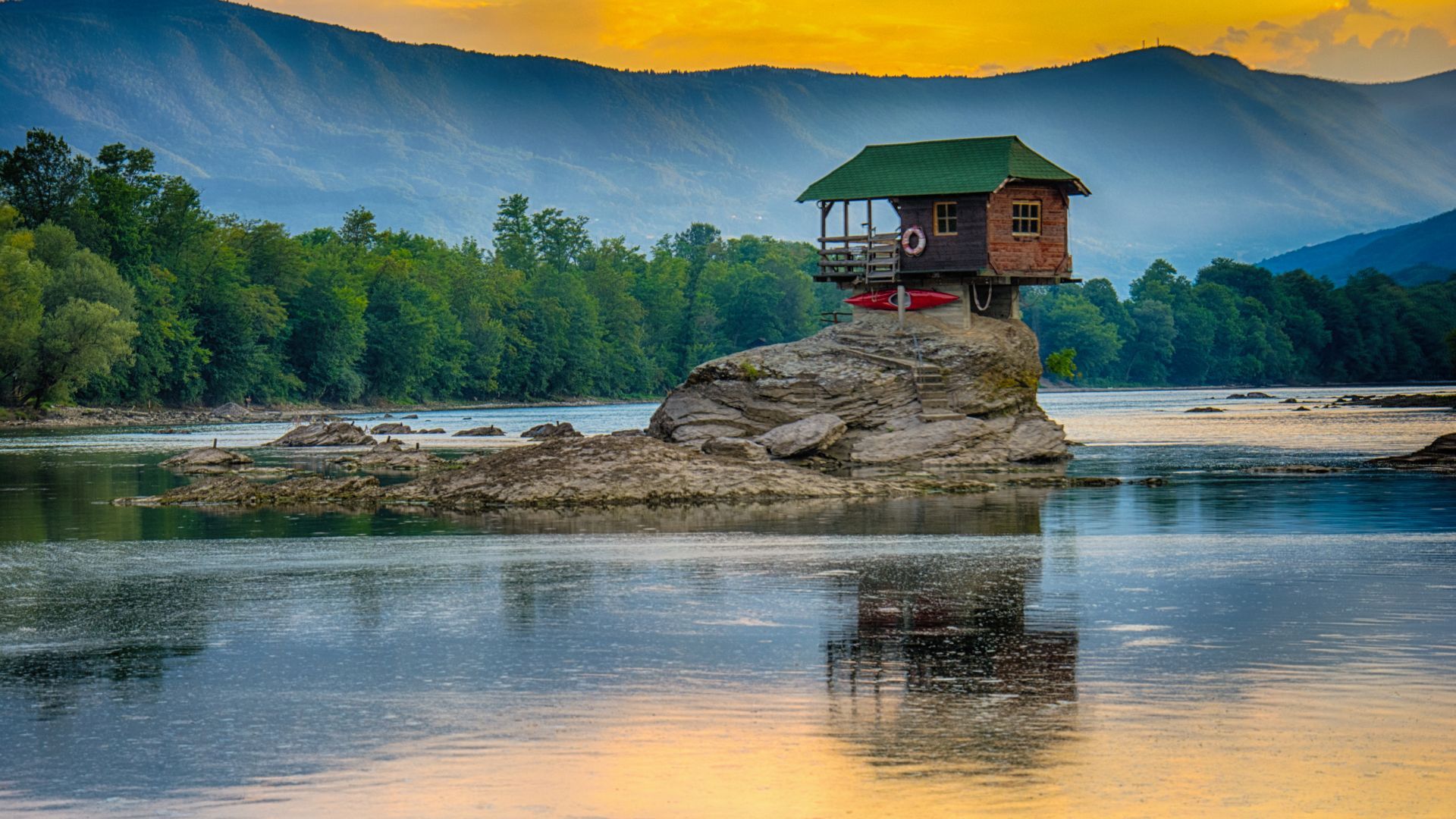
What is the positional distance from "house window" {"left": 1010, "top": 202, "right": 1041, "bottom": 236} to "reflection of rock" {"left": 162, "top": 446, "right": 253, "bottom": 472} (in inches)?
1039

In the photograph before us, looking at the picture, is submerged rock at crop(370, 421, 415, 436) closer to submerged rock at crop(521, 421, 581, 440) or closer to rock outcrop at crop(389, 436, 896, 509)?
submerged rock at crop(521, 421, 581, 440)

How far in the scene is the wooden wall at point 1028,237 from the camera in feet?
172

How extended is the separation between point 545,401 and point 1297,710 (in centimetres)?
14556

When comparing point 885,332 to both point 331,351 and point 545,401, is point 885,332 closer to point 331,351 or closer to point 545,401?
point 331,351

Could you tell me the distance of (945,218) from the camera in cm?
5275

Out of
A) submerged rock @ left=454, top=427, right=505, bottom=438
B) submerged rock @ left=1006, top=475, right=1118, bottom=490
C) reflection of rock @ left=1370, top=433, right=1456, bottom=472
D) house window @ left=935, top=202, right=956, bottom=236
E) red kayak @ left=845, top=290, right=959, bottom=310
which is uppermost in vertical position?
house window @ left=935, top=202, right=956, bottom=236

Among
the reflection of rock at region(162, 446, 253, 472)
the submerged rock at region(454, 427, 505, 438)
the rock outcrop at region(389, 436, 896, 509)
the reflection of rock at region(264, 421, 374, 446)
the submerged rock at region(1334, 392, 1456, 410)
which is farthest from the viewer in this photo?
the submerged rock at region(1334, 392, 1456, 410)

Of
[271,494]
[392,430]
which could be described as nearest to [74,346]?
[392,430]

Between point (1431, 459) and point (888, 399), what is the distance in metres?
15.1

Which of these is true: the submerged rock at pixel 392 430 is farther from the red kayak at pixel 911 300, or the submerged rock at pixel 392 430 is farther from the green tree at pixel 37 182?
the green tree at pixel 37 182

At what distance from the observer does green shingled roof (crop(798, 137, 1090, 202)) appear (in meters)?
52.4

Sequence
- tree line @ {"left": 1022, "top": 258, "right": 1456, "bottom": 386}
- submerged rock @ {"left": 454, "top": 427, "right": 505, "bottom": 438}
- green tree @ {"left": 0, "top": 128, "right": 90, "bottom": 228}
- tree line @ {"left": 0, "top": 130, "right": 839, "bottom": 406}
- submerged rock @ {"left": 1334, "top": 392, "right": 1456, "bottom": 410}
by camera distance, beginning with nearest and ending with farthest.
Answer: submerged rock @ {"left": 454, "top": 427, "right": 505, "bottom": 438}
submerged rock @ {"left": 1334, "top": 392, "right": 1456, "bottom": 410}
tree line @ {"left": 0, "top": 130, "right": 839, "bottom": 406}
green tree @ {"left": 0, "top": 128, "right": 90, "bottom": 228}
tree line @ {"left": 1022, "top": 258, "right": 1456, "bottom": 386}

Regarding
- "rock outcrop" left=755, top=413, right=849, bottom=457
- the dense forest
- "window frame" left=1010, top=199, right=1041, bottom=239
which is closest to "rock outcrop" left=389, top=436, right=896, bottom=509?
"rock outcrop" left=755, top=413, right=849, bottom=457

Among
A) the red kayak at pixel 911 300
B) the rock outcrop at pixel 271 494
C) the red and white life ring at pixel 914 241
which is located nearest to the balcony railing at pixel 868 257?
the red and white life ring at pixel 914 241
